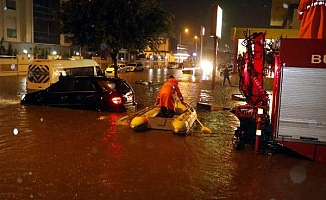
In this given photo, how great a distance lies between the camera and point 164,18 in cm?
2233

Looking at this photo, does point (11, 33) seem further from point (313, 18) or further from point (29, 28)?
point (313, 18)

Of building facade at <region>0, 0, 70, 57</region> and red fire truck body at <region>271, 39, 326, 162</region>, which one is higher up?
building facade at <region>0, 0, 70, 57</region>

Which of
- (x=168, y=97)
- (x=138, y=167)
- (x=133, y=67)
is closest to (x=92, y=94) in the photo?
(x=168, y=97)

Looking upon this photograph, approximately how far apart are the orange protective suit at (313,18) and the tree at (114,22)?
13.7 meters

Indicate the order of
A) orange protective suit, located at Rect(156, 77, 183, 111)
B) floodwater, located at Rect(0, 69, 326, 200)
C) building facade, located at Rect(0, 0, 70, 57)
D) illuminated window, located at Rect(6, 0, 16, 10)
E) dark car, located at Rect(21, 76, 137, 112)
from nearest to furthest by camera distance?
1. floodwater, located at Rect(0, 69, 326, 200)
2. orange protective suit, located at Rect(156, 77, 183, 111)
3. dark car, located at Rect(21, 76, 137, 112)
4. building facade, located at Rect(0, 0, 70, 57)
5. illuminated window, located at Rect(6, 0, 16, 10)

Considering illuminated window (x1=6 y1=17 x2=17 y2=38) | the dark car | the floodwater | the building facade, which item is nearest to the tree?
the dark car

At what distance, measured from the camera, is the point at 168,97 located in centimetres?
1112

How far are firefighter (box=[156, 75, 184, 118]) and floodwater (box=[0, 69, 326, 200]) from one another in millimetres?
963

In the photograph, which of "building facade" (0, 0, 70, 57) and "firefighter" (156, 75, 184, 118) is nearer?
"firefighter" (156, 75, 184, 118)

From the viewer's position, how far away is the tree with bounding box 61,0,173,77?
68.0ft

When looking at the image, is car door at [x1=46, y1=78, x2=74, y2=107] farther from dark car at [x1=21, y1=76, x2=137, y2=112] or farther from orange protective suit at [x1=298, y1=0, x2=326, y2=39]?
orange protective suit at [x1=298, y1=0, x2=326, y2=39]

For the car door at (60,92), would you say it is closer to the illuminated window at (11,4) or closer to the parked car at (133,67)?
the parked car at (133,67)

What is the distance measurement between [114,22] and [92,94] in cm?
783

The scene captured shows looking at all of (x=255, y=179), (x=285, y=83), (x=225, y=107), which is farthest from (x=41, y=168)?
(x=225, y=107)
